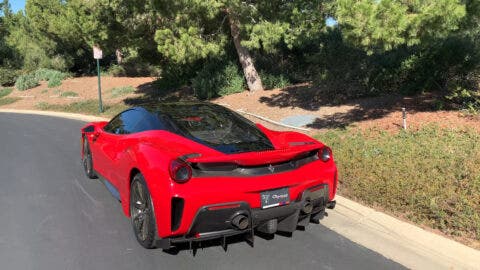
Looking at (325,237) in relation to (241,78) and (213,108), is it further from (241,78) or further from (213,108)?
(241,78)

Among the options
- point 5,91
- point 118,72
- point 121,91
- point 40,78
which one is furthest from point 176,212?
point 40,78

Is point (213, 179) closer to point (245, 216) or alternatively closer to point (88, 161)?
point (245, 216)

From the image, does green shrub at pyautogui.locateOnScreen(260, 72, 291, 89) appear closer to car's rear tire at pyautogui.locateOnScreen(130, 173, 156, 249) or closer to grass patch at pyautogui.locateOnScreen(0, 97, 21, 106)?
car's rear tire at pyautogui.locateOnScreen(130, 173, 156, 249)

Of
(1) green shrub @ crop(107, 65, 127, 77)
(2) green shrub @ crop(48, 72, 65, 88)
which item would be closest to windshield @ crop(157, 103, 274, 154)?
(2) green shrub @ crop(48, 72, 65, 88)

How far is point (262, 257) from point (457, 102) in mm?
7383

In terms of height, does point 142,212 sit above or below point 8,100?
above

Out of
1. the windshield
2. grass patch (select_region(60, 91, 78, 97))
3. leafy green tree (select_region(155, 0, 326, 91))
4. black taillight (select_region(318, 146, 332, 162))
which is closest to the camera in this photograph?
the windshield

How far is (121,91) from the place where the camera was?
79.3ft

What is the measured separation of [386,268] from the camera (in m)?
4.06

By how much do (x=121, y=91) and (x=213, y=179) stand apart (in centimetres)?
2139

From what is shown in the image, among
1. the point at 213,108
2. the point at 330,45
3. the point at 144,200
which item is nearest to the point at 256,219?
the point at 144,200

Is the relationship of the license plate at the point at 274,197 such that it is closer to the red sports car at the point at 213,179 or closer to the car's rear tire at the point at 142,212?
the red sports car at the point at 213,179

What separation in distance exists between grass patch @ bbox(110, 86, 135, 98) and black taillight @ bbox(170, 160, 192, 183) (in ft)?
68.0

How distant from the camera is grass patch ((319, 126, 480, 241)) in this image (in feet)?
15.3
